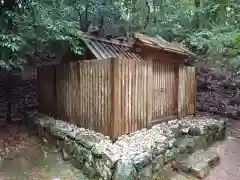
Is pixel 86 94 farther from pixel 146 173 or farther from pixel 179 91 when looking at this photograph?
pixel 179 91

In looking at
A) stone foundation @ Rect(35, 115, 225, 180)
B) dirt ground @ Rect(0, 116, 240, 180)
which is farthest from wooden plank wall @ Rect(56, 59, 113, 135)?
dirt ground @ Rect(0, 116, 240, 180)

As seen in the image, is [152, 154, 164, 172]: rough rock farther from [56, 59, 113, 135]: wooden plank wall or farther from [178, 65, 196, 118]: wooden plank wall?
[178, 65, 196, 118]: wooden plank wall

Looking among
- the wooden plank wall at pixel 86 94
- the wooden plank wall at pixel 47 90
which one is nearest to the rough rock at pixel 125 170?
the wooden plank wall at pixel 86 94

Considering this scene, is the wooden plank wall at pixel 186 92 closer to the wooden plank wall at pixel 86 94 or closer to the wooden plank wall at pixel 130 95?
the wooden plank wall at pixel 130 95

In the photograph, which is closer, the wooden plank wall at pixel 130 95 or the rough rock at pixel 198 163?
the wooden plank wall at pixel 130 95

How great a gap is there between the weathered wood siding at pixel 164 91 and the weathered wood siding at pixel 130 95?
1.77 ft

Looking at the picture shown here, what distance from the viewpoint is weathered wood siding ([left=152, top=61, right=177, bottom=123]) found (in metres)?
6.31

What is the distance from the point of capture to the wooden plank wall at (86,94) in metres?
5.17

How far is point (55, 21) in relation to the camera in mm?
6125

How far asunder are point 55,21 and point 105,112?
277 cm

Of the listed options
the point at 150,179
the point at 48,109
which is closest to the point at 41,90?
the point at 48,109

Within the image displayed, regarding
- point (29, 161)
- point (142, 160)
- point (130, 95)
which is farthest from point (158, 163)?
point (29, 161)

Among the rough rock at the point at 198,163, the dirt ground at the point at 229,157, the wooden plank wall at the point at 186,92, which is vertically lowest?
the dirt ground at the point at 229,157

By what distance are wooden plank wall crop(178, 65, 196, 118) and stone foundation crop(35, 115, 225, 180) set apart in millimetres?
418
